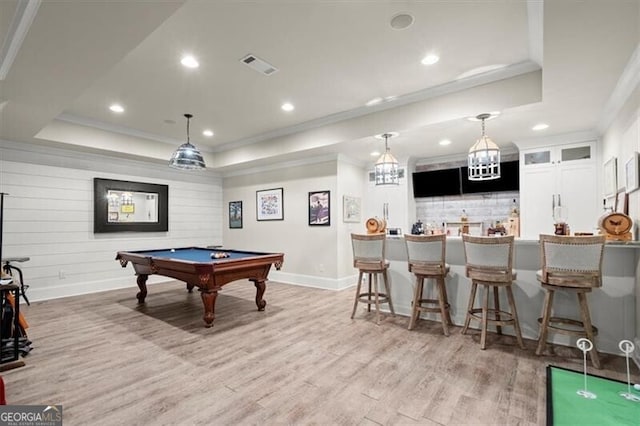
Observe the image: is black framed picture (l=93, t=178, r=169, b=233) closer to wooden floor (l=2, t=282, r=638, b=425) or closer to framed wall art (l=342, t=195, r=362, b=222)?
wooden floor (l=2, t=282, r=638, b=425)

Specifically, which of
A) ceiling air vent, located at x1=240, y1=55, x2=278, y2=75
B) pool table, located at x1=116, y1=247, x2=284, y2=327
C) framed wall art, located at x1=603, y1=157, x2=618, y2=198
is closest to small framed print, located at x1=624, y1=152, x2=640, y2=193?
framed wall art, located at x1=603, y1=157, x2=618, y2=198

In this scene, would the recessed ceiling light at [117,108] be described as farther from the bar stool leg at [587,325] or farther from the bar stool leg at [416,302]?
the bar stool leg at [587,325]

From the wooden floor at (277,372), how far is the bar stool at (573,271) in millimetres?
278

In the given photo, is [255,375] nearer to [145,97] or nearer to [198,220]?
[145,97]

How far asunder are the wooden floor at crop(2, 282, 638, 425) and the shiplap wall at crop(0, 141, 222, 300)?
166 centimetres

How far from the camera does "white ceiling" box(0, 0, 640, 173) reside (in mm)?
2264

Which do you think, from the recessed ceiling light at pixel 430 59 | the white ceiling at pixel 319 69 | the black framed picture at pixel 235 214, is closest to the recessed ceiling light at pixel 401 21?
the white ceiling at pixel 319 69

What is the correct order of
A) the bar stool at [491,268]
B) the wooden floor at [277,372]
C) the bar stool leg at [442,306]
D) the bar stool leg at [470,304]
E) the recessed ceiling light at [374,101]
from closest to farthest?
the wooden floor at [277,372] → the bar stool at [491,268] → the bar stool leg at [470,304] → the bar stool leg at [442,306] → the recessed ceiling light at [374,101]

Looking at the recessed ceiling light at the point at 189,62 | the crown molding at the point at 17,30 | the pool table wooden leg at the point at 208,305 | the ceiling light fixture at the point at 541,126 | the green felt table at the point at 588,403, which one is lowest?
the green felt table at the point at 588,403

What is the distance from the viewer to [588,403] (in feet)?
6.72

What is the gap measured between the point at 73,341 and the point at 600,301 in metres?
5.42

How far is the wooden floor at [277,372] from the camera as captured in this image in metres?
2.04

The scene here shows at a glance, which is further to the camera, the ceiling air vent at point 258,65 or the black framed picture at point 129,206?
the black framed picture at point 129,206

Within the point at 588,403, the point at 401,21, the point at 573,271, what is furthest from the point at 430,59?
the point at 588,403
